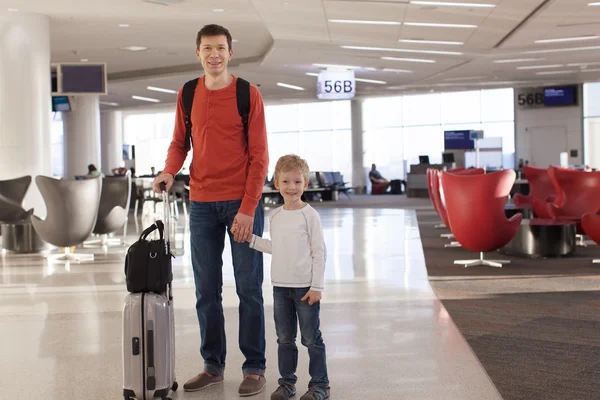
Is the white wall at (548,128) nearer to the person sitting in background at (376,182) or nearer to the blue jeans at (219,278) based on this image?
the person sitting in background at (376,182)

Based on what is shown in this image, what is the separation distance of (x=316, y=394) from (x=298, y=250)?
60 cm

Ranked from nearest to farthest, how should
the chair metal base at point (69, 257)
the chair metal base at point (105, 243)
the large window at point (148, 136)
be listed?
the chair metal base at point (69, 257), the chair metal base at point (105, 243), the large window at point (148, 136)

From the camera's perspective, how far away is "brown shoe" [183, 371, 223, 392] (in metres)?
3.41

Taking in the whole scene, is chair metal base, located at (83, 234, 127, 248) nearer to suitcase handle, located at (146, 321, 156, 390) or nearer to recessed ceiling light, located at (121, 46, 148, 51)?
recessed ceiling light, located at (121, 46, 148, 51)

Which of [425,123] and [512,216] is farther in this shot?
[425,123]

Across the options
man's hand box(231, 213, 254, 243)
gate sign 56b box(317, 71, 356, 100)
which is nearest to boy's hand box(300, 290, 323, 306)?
man's hand box(231, 213, 254, 243)

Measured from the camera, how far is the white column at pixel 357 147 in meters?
29.1

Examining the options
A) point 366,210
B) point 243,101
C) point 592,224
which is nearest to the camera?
point 243,101

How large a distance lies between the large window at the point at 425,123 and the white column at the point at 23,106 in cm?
1909

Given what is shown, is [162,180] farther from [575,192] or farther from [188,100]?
[575,192]

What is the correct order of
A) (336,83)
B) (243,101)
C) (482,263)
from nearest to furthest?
1. (243,101)
2. (482,263)
3. (336,83)

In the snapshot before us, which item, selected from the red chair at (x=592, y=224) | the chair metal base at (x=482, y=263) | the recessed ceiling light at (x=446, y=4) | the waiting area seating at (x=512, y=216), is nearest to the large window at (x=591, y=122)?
the recessed ceiling light at (x=446, y=4)

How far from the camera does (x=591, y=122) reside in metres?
25.2

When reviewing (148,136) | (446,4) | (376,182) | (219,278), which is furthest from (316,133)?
(219,278)
